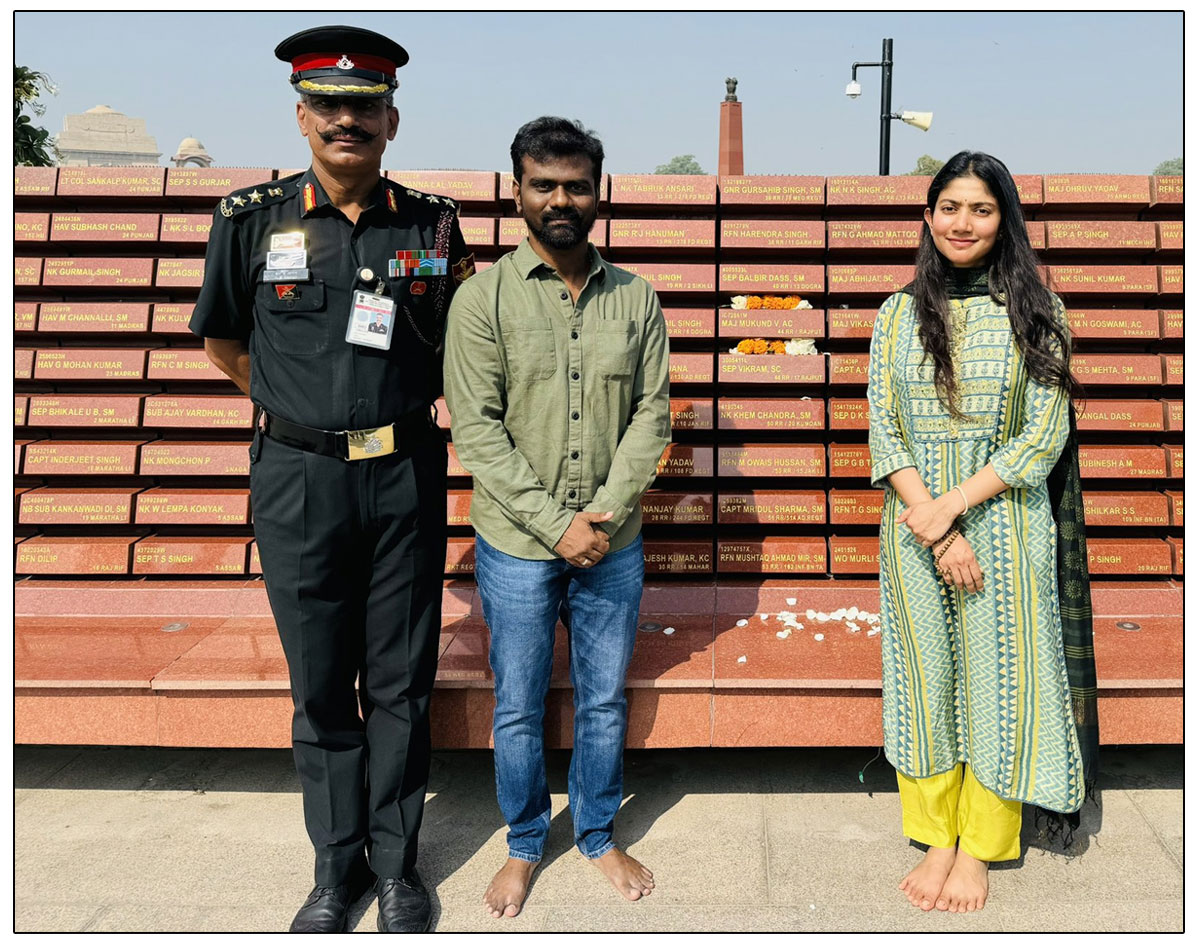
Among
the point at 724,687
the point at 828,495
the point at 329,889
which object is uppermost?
the point at 828,495

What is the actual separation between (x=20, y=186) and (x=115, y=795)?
2.64 m

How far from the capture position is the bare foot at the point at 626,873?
9.27ft

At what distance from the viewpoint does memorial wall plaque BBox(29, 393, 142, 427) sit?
4.24 meters

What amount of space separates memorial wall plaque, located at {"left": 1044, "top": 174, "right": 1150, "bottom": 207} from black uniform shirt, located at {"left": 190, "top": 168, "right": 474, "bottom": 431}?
2902mm

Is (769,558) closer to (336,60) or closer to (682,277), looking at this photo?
(682,277)

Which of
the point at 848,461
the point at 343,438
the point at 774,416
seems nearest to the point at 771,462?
the point at 774,416

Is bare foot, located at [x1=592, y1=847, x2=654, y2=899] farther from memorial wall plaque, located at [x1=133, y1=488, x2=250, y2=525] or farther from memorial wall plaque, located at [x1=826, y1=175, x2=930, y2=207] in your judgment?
memorial wall plaque, located at [x1=826, y1=175, x2=930, y2=207]

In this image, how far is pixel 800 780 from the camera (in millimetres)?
→ 3543

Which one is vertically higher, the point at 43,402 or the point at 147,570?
the point at 43,402

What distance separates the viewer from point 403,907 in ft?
8.80

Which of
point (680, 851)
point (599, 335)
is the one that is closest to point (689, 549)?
point (680, 851)

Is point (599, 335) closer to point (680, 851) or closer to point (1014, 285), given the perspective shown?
point (1014, 285)

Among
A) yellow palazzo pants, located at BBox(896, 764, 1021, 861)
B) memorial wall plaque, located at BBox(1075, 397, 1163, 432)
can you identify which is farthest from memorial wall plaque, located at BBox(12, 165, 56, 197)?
memorial wall plaque, located at BBox(1075, 397, 1163, 432)

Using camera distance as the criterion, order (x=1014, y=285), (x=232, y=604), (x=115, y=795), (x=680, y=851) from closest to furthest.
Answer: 1. (x=1014, y=285)
2. (x=680, y=851)
3. (x=115, y=795)
4. (x=232, y=604)
